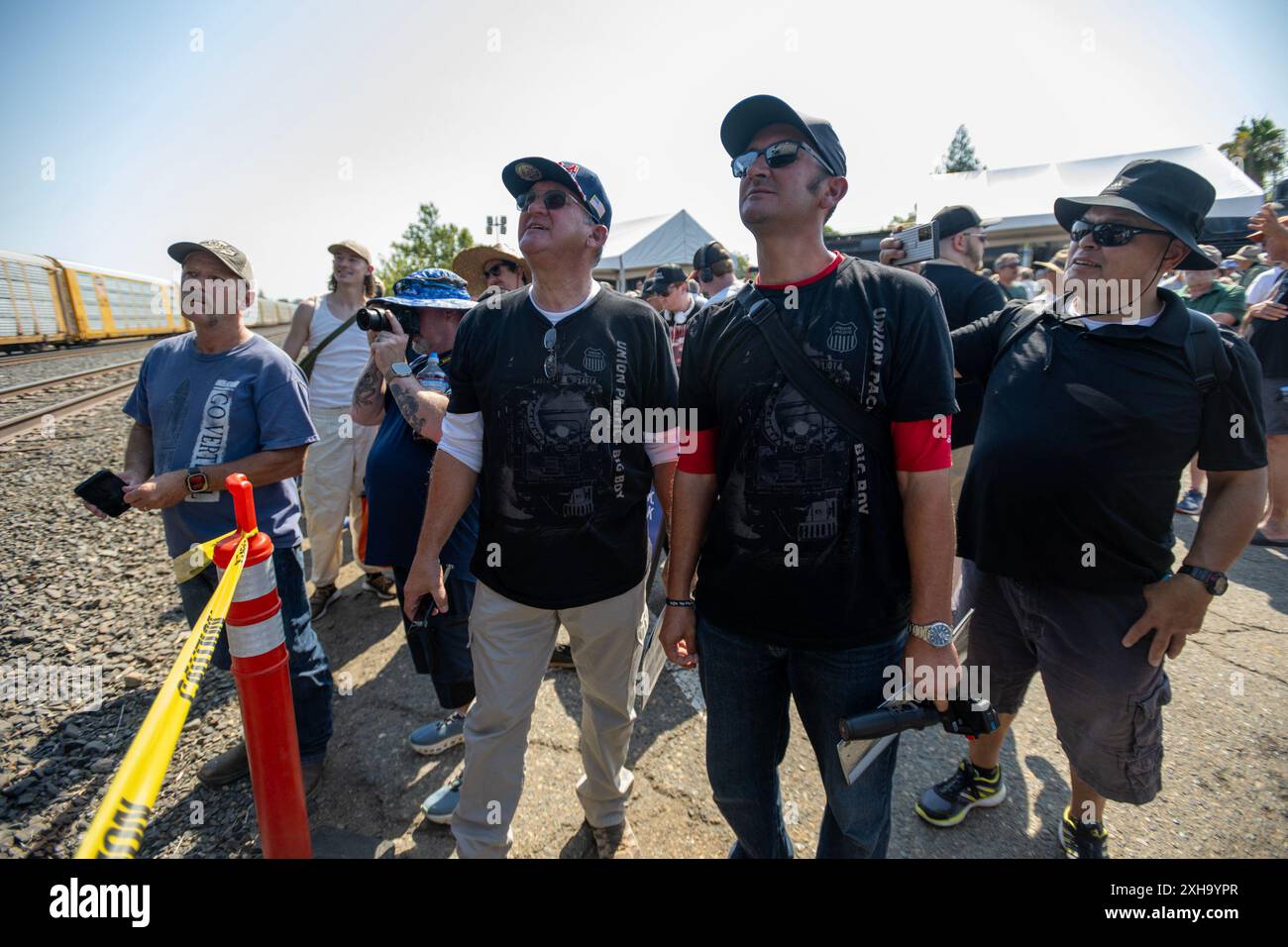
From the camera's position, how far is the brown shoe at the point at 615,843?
232cm

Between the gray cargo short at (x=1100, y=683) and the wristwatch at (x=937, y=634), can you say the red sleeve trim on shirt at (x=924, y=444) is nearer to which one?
the wristwatch at (x=937, y=634)

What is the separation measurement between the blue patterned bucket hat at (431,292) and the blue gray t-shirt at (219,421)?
0.62m

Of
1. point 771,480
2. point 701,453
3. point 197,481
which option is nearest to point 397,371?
point 197,481

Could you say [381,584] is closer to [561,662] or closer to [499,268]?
[561,662]

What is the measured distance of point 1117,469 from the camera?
1849 mm

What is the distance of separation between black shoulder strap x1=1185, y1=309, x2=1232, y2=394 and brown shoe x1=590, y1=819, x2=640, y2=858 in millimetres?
2530

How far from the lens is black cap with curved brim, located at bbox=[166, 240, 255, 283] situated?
2551mm

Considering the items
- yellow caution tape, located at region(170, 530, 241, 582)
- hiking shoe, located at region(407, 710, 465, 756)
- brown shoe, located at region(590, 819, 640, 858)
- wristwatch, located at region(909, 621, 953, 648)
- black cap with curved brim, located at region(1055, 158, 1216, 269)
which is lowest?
brown shoe, located at region(590, 819, 640, 858)

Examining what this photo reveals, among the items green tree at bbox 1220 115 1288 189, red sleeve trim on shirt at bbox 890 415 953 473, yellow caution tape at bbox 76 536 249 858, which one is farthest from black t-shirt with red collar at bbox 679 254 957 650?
green tree at bbox 1220 115 1288 189

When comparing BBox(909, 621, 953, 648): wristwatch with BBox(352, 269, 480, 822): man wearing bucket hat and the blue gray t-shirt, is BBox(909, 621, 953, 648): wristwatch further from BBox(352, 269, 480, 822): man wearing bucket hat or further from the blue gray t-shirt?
the blue gray t-shirt

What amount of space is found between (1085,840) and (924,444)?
187 centimetres

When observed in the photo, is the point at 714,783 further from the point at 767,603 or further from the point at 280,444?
the point at 280,444

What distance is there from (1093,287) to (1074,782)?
1.85 meters

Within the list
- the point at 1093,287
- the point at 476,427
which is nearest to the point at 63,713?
the point at 476,427
